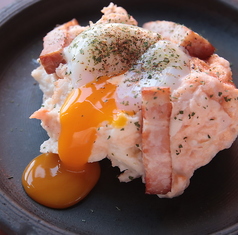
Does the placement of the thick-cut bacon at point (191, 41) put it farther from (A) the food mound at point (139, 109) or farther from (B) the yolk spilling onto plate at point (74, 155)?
Result: (B) the yolk spilling onto plate at point (74, 155)

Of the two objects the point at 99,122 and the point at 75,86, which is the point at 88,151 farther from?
the point at 75,86

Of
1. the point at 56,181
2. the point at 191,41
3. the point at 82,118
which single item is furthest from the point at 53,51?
the point at 191,41

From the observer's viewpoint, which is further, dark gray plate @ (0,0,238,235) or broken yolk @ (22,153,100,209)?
broken yolk @ (22,153,100,209)

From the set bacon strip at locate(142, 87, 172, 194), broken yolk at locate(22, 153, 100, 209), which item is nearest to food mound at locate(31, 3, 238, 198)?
bacon strip at locate(142, 87, 172, 194)

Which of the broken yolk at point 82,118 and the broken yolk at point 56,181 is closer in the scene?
the broken yolk at point 82,118

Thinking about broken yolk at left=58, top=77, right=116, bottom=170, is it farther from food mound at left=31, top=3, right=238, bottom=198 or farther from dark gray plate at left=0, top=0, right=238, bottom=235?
dark gray plate at left=0, top=0, right=238, bottom=235

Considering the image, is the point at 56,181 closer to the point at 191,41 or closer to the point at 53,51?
the point at 53,51

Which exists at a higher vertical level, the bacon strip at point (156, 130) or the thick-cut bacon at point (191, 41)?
the thick-cut bacon at point (191, 41)

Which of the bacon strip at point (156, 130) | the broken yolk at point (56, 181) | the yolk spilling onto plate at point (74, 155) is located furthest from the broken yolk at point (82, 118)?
the bacon strip at point (156, 130)
